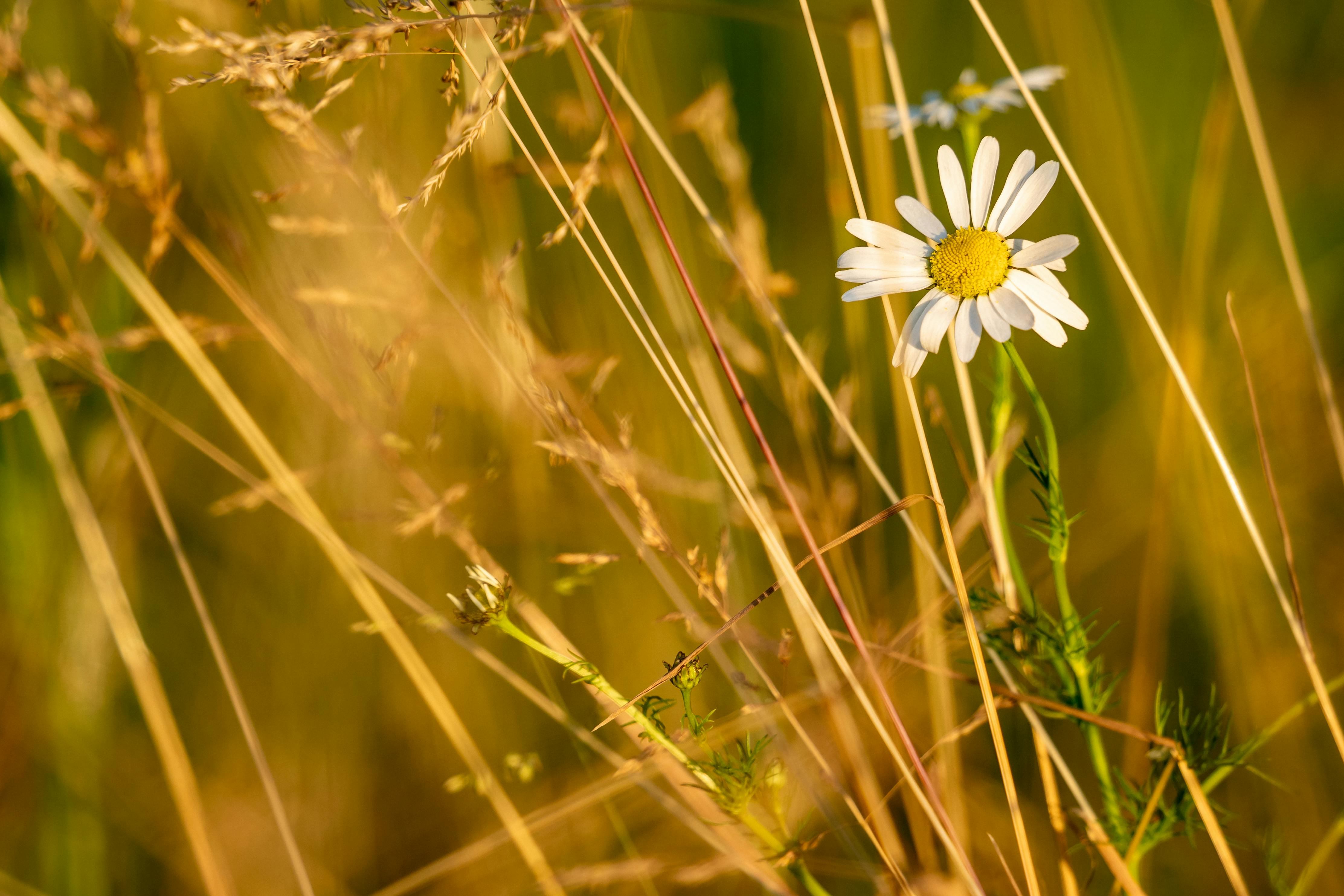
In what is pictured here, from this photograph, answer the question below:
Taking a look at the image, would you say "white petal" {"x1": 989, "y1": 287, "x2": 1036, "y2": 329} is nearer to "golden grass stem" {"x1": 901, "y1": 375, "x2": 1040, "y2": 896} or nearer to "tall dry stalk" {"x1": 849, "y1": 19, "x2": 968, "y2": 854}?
"golden grass stem" {"x1": 901, "y1": 375, "x2": 1040, "y2": 896}

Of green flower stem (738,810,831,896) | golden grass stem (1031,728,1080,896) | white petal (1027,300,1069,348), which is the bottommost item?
golden grass stem (1031,728,1080,896)

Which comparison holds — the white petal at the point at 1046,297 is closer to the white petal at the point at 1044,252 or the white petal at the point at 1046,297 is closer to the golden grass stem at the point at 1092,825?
the white petal at the point at 1044,252

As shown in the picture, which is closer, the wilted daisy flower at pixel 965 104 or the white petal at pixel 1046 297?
the white petal at pixel 1046 297

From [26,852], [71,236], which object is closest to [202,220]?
[71,236]

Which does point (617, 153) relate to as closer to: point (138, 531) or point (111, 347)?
point (111, 347)

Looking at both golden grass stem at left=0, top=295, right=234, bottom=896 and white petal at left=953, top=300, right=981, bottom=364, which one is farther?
golden grass stem at left=0, top=295, right=234, bottom=896

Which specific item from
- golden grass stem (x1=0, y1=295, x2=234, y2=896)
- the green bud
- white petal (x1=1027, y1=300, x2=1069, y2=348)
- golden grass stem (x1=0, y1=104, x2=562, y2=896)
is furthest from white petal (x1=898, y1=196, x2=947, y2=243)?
golden grass stem (x1=0, y1=295, x2=234, y2=896)

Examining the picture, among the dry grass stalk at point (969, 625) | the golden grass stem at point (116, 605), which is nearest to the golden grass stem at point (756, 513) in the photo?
the dry grass stalk at point (969, 625)
